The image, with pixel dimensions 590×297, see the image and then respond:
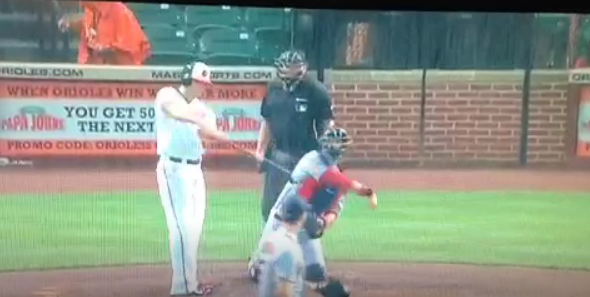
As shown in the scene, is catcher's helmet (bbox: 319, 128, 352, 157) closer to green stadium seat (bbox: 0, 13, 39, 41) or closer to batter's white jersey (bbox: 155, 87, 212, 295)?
batter's white jersey (bbox: 155, 87, 212, 295)

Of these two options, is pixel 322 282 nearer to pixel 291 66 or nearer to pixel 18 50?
pixel 291 66

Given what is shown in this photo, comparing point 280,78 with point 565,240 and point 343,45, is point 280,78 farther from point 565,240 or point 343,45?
point 565,240

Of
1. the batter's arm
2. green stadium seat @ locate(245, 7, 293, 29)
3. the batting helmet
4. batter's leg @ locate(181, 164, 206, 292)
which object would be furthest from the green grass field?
green stadium seat @ locate(245, 7, 293, 29)

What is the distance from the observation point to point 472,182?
237 centimetres

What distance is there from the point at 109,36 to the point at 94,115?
154 millimetres

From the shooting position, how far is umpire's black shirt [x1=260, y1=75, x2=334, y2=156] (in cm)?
230

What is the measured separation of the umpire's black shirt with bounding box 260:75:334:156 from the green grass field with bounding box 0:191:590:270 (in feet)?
0.42

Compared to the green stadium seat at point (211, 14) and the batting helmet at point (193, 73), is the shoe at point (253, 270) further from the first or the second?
the green stadium seat at point (211, 14)

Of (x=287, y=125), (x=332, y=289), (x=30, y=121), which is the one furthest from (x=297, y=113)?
(x=30, y=121)

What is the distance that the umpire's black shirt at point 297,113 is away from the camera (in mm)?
2305

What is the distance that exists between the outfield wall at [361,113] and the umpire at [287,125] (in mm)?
20

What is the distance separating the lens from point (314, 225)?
2318 millimetres

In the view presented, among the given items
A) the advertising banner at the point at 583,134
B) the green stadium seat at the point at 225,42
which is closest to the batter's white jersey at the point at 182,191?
the green stadium seat at the point at 225,42

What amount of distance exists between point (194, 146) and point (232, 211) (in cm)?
15
